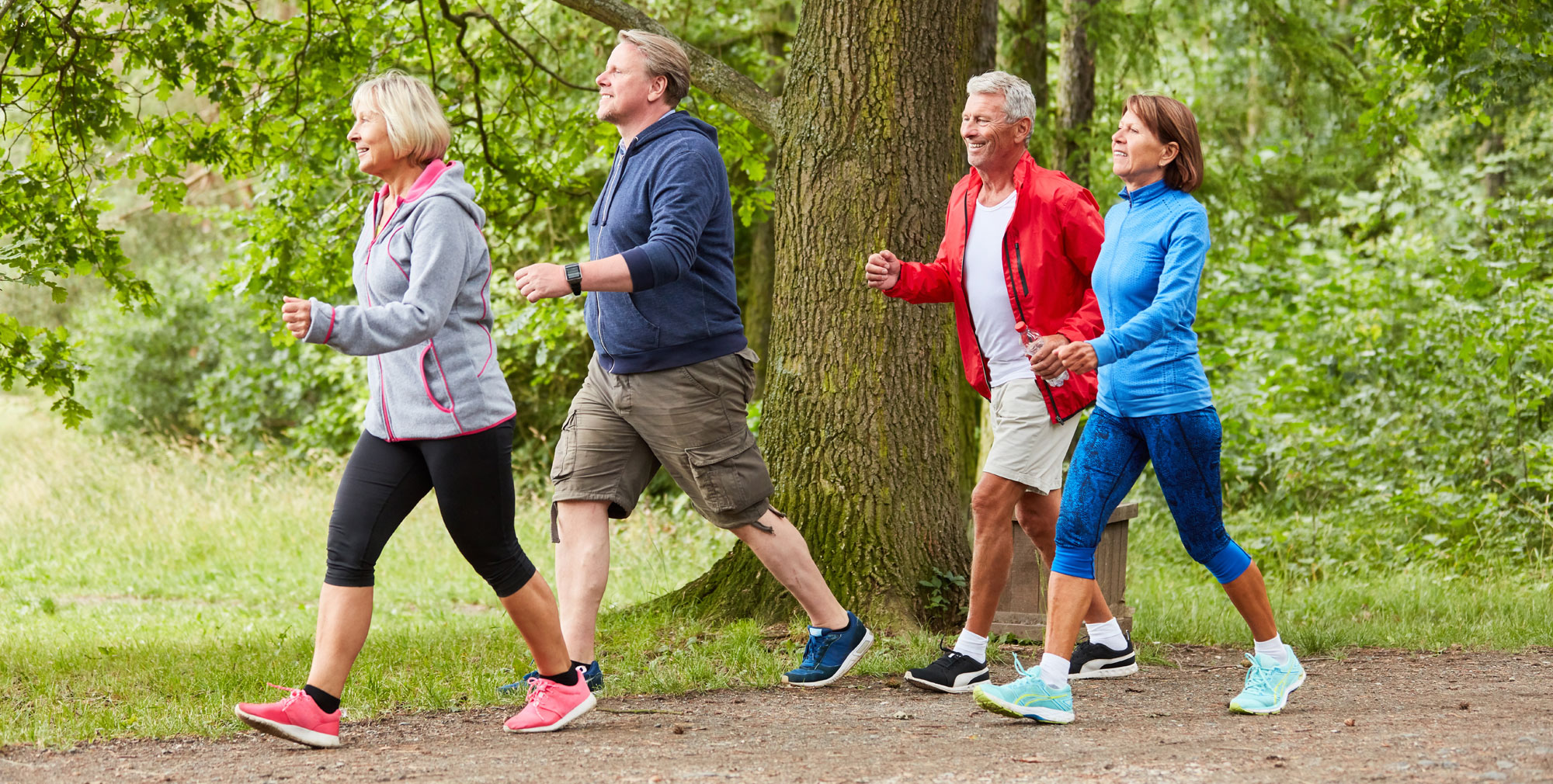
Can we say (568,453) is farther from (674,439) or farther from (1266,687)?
(1266,687)

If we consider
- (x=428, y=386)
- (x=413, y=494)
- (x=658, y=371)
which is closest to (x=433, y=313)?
(x=428, y=386)

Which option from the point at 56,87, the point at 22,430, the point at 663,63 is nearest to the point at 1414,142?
the point at 663,63

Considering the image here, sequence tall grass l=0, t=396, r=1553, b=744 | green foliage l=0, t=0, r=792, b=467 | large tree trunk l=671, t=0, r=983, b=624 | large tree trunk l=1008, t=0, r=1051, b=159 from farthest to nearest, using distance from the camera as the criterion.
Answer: large tree trunk l=1008, t=0, r=1051, b=159
green foliage l=0, t=0, r=792, b=467
large tree trunk l=671, t=0, r=983, b=624
tall grass l=0, t=396, r=1553, b=744

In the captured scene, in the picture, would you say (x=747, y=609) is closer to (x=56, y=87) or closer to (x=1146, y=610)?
(x=1146, y=610)

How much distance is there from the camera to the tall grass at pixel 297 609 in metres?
4.67

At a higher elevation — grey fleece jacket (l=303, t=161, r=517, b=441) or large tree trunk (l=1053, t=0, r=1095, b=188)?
large tree trunk (l=1053, t=0, r=1095, b=188)

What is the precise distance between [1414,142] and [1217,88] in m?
8.88

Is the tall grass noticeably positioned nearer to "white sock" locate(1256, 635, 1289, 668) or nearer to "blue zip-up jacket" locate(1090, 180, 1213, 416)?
"white sock" locate(1256, 635, 1289, 668)

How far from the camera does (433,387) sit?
3492 mm

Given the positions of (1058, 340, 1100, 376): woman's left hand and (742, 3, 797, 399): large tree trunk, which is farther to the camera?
(742, 3, 797, 399): large tree trunk

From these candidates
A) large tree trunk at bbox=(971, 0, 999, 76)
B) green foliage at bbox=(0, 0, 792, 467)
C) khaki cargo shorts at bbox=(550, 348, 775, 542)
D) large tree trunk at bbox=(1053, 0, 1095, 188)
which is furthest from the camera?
large tree trunk at bbox=(1053, 0, 1095, 188)

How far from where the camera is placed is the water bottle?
3.73 m

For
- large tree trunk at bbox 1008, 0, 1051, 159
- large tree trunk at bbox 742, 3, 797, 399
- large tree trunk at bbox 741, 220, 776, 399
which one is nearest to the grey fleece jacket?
large tree trunk at bbox 1008, 0, 1051, 159

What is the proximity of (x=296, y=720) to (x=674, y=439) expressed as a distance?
1374mm
